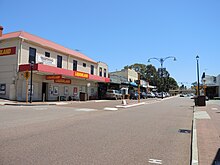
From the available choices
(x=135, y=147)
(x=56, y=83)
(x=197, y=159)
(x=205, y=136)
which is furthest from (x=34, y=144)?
Result: (x=56, y=83)


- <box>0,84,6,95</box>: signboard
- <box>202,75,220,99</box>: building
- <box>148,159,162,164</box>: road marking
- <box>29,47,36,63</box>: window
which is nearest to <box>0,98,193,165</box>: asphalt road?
<box>148,159,162,164</box>: road marking

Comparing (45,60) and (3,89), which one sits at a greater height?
(45,60)

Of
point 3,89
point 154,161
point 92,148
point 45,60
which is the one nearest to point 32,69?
point 3,89

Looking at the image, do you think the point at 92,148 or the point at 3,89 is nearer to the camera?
the point at 92,148

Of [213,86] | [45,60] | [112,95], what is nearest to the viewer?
[45,60]

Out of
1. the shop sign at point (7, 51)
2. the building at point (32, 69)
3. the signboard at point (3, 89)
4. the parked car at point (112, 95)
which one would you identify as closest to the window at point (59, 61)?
the building at point (32, 69)

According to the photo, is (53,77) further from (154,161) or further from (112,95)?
(154,161)

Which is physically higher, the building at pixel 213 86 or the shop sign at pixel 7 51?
the shop sign at pixel 7 51

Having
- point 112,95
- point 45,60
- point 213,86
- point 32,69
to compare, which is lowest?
point 112,95

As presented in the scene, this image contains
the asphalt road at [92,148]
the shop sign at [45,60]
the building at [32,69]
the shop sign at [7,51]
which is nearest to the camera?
the asphalt road at [92,148]

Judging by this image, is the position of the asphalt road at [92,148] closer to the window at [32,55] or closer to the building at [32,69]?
the building at [32,69]

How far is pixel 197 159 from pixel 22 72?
2371 cm

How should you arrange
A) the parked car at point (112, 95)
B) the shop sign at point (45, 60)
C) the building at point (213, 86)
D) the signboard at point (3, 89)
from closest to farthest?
the signboard at point (3, 89)
the shop sign at point (45, 60)
the parked car at point (112, 95)
the building at point (213, 86)

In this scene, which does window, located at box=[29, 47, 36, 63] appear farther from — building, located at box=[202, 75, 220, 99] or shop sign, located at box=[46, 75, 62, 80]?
building, located at box=[202, 75, 220, 99]
